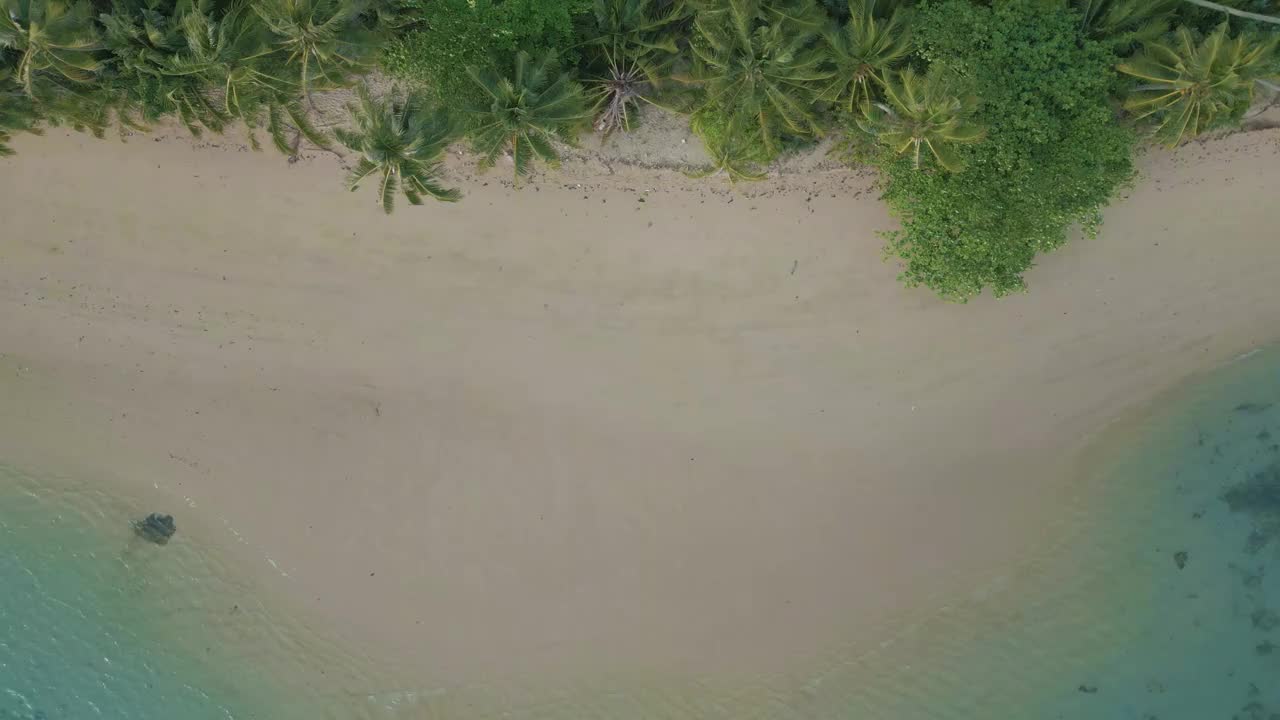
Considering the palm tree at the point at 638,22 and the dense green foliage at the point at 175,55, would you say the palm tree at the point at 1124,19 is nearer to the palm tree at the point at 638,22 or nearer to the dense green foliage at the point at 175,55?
the palm tree at the point at 638,22

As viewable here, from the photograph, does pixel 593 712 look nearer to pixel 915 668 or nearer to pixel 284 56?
pixel 915 668

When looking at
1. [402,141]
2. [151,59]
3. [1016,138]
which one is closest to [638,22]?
[402,141]

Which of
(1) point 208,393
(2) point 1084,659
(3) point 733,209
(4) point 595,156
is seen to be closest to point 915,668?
(2) point 1084,659

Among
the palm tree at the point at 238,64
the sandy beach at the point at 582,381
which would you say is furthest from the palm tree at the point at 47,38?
the sandy beach at the point at 582,381

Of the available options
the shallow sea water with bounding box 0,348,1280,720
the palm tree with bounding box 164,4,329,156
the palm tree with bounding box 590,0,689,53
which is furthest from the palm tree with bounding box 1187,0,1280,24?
the palm tree with bounding box 164,4,329,156

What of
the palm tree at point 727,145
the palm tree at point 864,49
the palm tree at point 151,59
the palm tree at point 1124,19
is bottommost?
the palm tree at point 727,145

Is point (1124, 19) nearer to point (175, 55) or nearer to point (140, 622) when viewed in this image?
point (175, 55)
